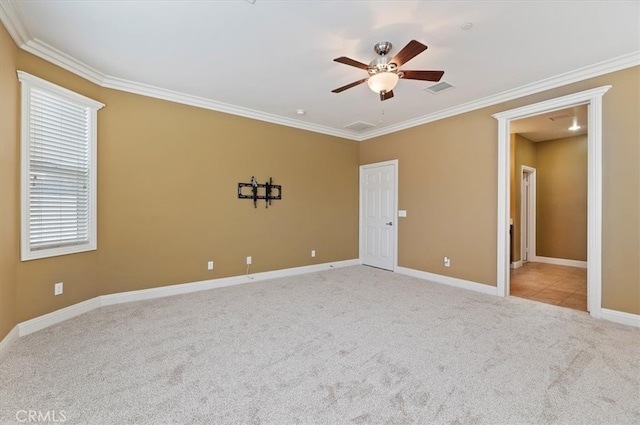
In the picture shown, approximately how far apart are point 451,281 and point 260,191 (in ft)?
11.4

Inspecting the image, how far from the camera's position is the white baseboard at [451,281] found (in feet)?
13.7

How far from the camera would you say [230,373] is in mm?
2143

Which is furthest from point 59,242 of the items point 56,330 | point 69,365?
point 69,365

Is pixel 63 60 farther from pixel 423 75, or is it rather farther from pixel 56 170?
pixel 423 75

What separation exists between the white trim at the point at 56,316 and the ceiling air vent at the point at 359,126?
4737mm

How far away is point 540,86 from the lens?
12.0 ft

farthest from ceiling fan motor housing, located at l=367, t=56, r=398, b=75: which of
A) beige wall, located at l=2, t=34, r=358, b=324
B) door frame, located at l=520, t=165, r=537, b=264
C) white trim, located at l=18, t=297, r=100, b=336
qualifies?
door frame, located at l=520, t=165, r=537, b=264

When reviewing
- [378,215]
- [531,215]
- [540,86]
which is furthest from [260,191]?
[531,215]

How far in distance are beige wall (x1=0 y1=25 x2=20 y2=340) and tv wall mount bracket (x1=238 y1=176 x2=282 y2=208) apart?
257 cm

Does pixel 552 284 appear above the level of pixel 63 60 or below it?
below

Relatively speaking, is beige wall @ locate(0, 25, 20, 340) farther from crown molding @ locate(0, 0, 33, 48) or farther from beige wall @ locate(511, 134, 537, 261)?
beige wall @ locate(511, 134, 537, 261)

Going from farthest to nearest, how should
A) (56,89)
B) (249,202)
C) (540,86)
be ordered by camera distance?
(249,202)
(540,86)
(56,89)

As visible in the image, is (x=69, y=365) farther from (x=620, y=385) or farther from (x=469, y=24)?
(x=469, y=24)

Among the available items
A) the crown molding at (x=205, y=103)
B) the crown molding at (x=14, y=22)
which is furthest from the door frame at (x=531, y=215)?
the crown molding at (x=14, y=22)
